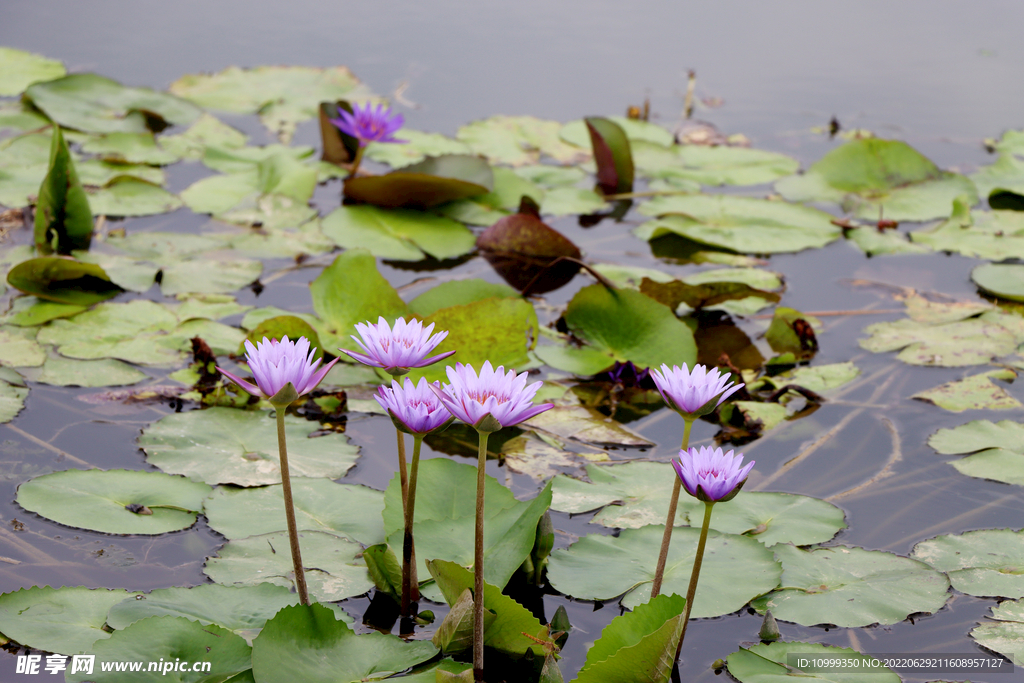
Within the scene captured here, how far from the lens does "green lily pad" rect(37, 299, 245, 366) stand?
93.4 inches

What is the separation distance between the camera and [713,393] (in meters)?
1.27

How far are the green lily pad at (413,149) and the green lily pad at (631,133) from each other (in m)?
0.61

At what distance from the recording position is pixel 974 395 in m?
2.40

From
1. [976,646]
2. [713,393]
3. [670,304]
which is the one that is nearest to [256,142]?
[670,304]

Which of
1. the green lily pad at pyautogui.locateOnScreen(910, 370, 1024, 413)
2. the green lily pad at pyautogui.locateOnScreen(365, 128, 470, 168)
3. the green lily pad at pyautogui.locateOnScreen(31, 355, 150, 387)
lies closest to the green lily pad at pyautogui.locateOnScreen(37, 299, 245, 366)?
the green lily pad at pyautogui.locateOnScreen(31, 355, 150, 387)

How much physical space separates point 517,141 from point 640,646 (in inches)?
133

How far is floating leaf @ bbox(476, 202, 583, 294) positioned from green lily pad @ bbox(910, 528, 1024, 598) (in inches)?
63.8

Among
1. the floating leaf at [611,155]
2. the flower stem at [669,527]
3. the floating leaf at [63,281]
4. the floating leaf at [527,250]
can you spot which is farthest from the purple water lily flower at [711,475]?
the floating leaf at [611,155]

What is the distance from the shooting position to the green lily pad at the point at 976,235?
3.38m

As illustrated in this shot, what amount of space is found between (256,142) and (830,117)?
Answer: 320cm

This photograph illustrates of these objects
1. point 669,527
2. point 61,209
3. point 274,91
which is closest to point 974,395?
point 669,527

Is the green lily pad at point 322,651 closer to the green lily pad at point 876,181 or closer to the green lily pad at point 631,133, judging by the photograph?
the green lily pad at point 876,181

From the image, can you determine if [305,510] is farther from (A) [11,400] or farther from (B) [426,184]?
(B) [426,184]

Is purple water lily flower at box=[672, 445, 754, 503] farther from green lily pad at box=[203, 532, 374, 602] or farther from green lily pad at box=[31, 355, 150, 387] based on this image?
green lily pad at box=[31, 355, 150, 387]
